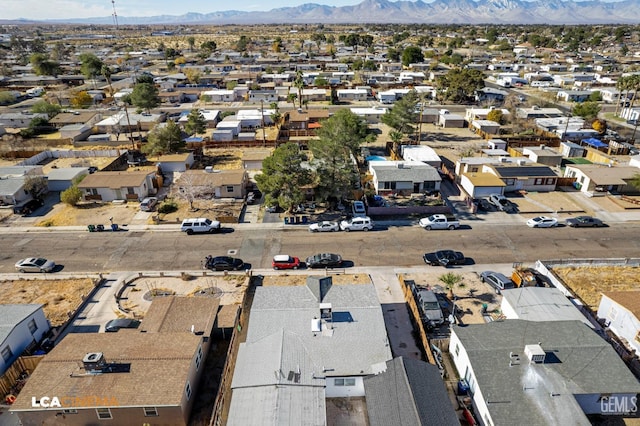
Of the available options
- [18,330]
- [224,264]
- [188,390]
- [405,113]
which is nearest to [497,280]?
[224,264]

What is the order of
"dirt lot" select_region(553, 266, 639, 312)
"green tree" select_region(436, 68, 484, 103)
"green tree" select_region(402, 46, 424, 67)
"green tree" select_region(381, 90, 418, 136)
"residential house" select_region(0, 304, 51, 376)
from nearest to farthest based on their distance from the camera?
"residential house" select_region(0, 304, 51, 376) → "dirt lot" select_region(553, 266, 639, 312) → "green tree" select_region(381, 90, 418, 136) → "green tree" select_region(436, 68, 484, 103) → "green tree" select_region(402, 46, 424, 67)

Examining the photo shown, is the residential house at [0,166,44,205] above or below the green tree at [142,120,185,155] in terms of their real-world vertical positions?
below

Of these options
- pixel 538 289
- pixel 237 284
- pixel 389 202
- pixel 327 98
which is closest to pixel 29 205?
pixel 237 284

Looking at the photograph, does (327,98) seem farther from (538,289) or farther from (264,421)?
(264,421)

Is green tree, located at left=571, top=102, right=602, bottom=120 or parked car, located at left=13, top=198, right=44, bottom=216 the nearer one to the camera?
parked car, located at left=13, top=198, right=44, bottom=216

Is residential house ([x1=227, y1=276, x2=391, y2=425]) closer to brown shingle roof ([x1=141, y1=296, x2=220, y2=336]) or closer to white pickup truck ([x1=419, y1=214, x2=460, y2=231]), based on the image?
brown shingle roof ([x1=141, y1=296, x2=220, y2=336])

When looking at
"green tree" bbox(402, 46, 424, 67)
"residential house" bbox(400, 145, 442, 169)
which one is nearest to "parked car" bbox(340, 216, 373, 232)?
"residential house" bbox(400, 145, 442, 169)
